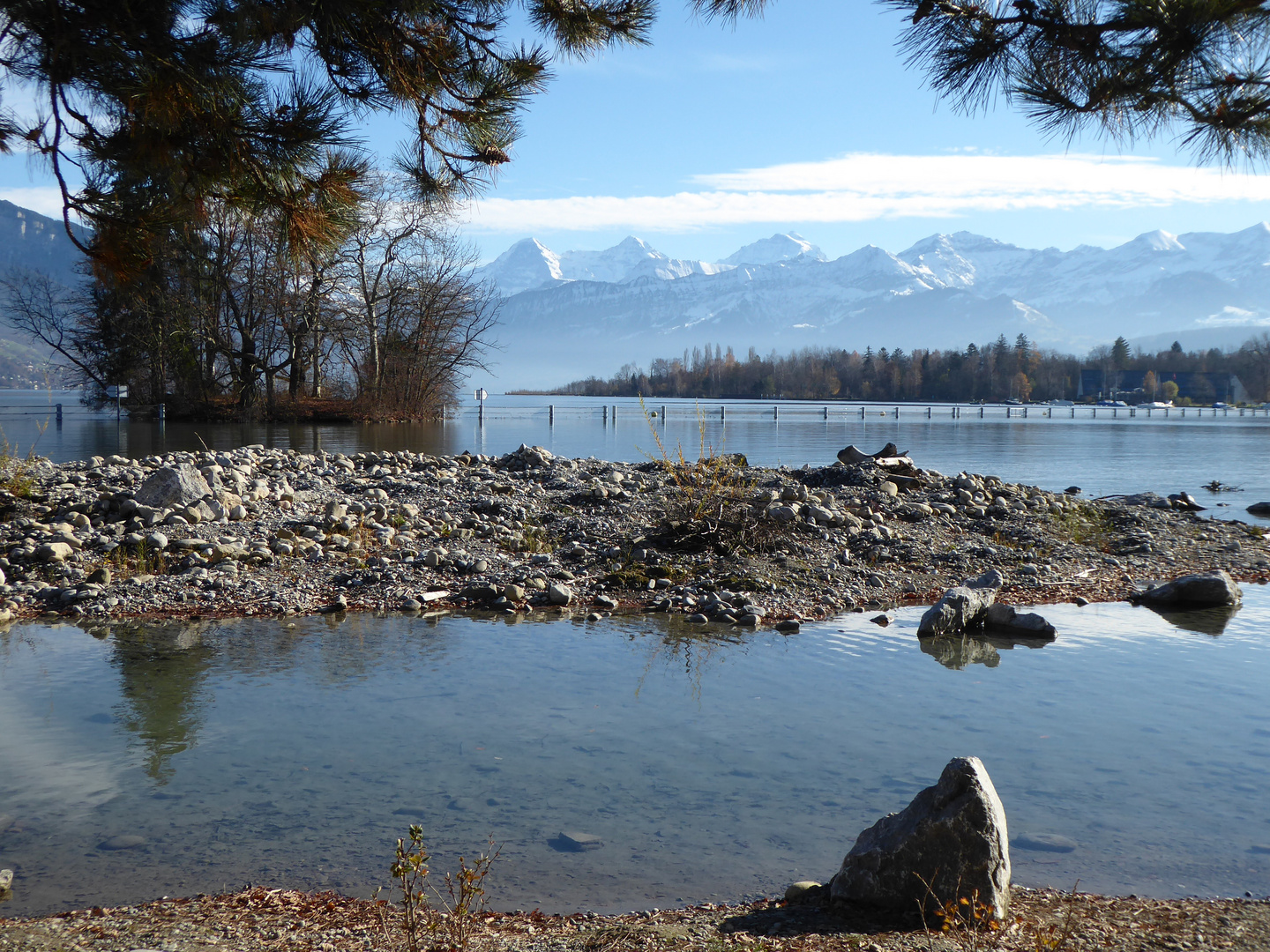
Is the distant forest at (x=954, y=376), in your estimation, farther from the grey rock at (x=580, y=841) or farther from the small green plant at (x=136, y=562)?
the grey rock at (x=580, y=841)

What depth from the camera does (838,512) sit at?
10.4 meters

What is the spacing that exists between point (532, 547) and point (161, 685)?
4.38 m

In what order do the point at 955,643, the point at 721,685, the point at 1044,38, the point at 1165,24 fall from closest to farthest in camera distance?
the point at 1165,24
the point at 1044,38
the point at 721,685
the point at 955,643

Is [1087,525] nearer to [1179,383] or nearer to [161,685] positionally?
[161,685]

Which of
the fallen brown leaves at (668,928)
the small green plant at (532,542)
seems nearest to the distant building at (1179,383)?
the small green plant at (532,542)

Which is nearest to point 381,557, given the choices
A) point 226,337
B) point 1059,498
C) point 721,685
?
point 721,685

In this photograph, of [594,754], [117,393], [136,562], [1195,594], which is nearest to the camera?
[594,754]

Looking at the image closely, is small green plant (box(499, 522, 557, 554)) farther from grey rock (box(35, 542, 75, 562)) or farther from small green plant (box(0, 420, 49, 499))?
small green plant (box(0, 420, 49, 499))

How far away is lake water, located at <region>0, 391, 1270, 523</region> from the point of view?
20.8 m

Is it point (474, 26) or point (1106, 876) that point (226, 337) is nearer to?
point (474, 26)

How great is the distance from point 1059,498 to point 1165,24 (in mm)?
10734

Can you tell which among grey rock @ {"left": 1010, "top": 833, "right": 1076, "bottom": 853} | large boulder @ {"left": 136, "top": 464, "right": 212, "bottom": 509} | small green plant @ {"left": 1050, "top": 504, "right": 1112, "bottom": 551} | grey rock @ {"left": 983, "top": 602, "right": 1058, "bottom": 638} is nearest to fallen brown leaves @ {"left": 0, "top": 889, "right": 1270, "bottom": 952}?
grey rock @ {"left": 1010, "top": 833, "right": 1076, "bottom": 853}

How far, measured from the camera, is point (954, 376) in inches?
4961

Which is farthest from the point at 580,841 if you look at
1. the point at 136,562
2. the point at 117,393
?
the point at 117,393
